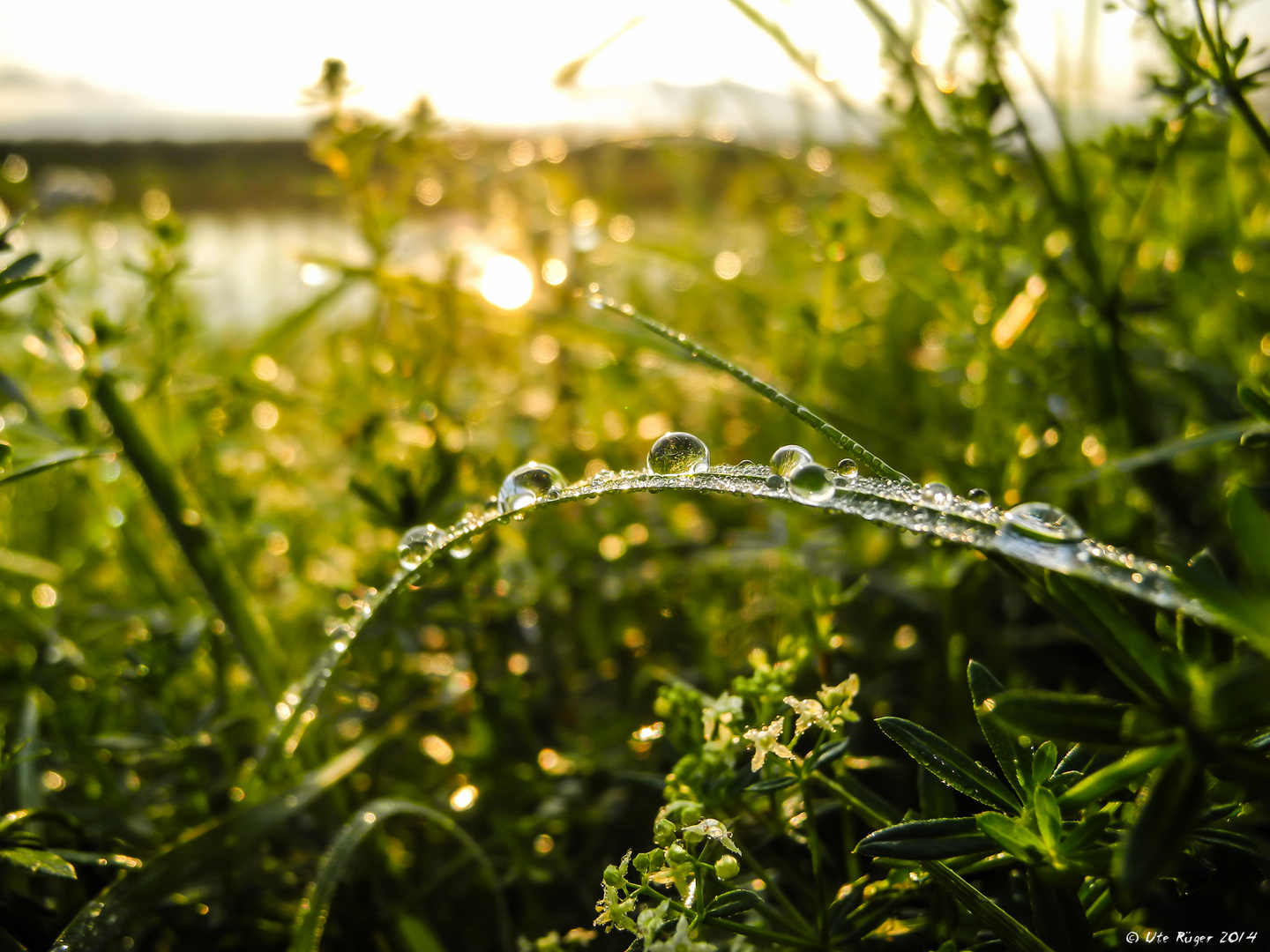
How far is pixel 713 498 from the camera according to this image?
1331 millimetres

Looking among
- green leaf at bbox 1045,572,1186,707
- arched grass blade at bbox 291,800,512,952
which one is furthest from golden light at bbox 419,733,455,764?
green leaf at bbox 1045,572,1186,707

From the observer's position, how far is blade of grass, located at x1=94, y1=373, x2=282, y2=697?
0.79 metres

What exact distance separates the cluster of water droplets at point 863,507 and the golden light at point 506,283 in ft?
1.92

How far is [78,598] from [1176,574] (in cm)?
127

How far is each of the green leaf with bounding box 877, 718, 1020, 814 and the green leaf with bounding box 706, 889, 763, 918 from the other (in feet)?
0.41

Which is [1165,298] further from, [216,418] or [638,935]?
[216,418]

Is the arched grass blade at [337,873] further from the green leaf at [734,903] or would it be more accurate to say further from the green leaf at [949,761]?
the green leaf at [949,761]

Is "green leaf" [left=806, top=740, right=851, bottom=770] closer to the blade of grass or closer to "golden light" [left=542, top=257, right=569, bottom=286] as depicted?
the blade of grass

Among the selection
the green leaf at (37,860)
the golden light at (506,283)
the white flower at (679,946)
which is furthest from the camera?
the golden light at (506,283)

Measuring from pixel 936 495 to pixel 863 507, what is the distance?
0.17 feet

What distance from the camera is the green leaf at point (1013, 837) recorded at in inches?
18.1

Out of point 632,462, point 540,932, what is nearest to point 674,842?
point 540,932

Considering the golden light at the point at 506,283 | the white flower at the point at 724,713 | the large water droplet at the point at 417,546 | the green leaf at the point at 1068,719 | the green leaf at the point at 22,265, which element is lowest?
the white flower at the point at 724,713

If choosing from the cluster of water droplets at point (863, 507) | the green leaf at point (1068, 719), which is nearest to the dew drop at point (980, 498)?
the cluster of water droplets at point (863, 507)
